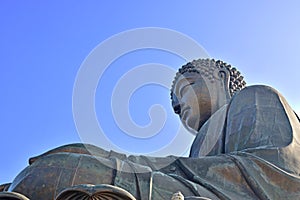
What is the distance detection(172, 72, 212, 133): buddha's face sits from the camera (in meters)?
7.65

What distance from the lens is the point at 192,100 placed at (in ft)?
25.2

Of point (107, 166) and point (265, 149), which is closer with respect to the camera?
point (107, 166)

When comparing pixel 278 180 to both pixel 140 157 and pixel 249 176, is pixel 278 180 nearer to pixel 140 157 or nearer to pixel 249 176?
pixel 249 176

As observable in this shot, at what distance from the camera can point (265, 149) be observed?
5.80m

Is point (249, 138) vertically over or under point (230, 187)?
over

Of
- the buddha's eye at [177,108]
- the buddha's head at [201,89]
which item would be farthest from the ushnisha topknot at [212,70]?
the buddha's eye at [177,108]

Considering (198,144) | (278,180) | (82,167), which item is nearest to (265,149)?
(278,180)

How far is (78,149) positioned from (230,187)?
121 centimetres

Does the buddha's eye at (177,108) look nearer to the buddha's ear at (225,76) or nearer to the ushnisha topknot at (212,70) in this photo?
the ushnisha topknot at (212,70)

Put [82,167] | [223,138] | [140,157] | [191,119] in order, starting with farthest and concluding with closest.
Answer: [191,119], [223,138], [140,157], [82,167]

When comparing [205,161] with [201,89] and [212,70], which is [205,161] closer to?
[201,89]

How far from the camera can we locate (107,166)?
4.79 metres

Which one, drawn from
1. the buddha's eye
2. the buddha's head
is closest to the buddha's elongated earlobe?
the buddha's head

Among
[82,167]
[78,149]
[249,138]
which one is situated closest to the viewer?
[82,167]
